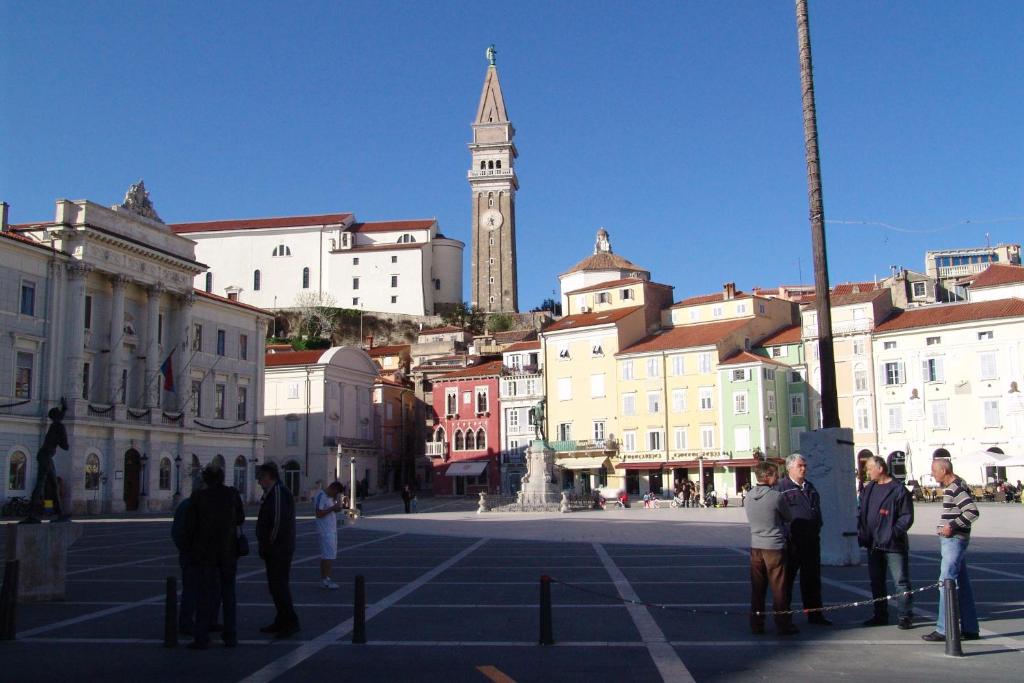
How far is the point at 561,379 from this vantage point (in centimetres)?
7100

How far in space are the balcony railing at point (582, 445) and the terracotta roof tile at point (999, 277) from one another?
24983mm

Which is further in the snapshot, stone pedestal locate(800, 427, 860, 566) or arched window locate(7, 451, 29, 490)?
arched window locate(7, 451, 29, 490)

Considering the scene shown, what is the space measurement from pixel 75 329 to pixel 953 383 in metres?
47.2

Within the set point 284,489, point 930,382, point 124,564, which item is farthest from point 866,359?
point 284,489

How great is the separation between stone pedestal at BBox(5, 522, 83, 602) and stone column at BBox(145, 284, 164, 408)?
138ft

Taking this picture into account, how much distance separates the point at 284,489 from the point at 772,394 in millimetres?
53674

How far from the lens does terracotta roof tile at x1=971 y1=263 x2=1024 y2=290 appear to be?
191 feet

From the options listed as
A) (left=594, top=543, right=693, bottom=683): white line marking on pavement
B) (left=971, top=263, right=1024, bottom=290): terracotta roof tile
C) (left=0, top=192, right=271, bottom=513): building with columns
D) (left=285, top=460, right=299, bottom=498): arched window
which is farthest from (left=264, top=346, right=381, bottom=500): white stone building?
(left=594, top=543, right=693, bottom=683): white line marking on pavement

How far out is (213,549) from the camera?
33.2 feet

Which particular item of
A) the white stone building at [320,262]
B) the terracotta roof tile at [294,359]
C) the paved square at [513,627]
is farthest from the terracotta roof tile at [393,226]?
the paved square at [513,627]

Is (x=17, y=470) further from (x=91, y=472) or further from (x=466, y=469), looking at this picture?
(x=466, y=469)

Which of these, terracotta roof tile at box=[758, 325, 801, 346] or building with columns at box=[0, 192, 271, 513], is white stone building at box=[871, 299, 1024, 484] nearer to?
terracotta roof tile at box=[758, 325, 801, 346]

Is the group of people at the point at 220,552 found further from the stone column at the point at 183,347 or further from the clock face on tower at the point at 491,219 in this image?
the clock face on tower at the point at 491,219

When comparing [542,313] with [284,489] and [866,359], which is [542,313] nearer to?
[866,359]
